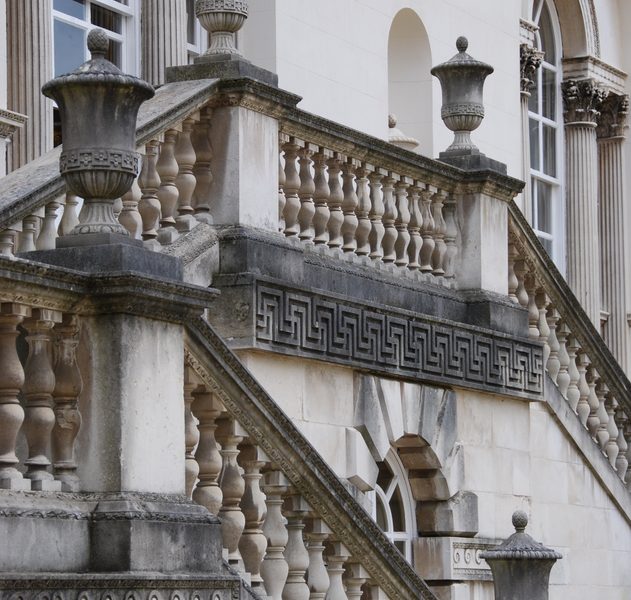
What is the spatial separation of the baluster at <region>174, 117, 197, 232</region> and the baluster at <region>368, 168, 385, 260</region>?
5.59 feet

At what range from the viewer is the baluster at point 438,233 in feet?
39.4

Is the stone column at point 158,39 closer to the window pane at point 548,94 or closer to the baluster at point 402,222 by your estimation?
the baluster at point 402,222

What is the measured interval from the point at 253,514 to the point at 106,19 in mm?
6539

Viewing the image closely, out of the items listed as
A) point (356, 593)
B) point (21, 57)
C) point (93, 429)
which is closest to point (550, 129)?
point (21, 57)

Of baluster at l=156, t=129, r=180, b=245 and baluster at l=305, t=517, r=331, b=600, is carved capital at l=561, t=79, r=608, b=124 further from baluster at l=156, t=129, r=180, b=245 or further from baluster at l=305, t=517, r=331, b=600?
baluster at l=305, t=517, r=331, b=600

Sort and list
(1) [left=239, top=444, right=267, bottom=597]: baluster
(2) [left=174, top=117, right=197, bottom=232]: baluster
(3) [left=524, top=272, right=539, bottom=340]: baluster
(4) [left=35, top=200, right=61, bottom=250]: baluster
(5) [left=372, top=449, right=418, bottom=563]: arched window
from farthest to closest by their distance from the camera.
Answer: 1. (3) [left=524, top=272, right=539, bottom=340]: baluster
2. (5) [left=372, top=449, right=418, bottom=563]: arched window
3. (2) [left=174, top=117, right=197, bottom=232]: baluster
4. (4) [left=35, top=200, right=61, bottom=250]: baluster
5. (1) [left=239, top=444, right=267, bottom=597]: baluster

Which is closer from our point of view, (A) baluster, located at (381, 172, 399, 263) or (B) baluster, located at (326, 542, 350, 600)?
(B) baluster, located at (326, 542, 350, 600)

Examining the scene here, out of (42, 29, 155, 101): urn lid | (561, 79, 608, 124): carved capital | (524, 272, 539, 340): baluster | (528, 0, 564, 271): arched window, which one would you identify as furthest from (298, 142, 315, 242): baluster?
(561, 79, 608, 124): carved capital

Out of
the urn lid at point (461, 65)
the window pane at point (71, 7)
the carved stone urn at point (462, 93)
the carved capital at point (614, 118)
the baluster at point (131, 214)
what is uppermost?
the carved capital at point (614, 118)

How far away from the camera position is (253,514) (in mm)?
8250

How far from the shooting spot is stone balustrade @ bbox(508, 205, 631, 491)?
12969mm

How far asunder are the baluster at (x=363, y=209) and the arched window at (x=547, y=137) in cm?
1037

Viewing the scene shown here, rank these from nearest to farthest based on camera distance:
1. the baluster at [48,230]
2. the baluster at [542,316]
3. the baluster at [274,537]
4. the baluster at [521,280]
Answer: the baluster at [274,537]
the baluster at [48,230]
the baluster at [521,280]
the baluster at [542,316]

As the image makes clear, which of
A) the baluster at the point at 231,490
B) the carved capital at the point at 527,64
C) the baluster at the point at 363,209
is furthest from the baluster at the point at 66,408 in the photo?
the carved capital at the point at 527,64
